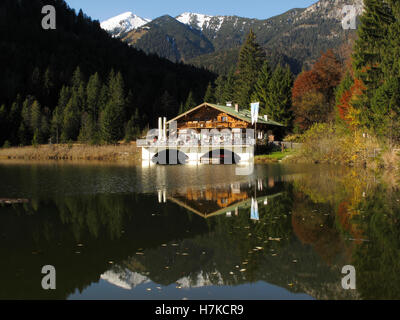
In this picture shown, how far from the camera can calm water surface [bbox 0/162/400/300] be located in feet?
23.7

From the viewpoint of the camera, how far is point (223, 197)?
18.2 metres

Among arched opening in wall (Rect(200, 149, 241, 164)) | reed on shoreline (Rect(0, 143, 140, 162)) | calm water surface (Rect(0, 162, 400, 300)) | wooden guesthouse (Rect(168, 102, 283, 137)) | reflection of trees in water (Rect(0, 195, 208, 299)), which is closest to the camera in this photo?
calm water surface (Rect(0, 162, 400, 300))

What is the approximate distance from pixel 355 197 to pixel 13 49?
123 meters

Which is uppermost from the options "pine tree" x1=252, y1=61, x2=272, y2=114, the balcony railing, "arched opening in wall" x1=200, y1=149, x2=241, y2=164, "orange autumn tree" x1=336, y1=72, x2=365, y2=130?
"pine tree" x1=252, y1=61, x2=272, y2=114

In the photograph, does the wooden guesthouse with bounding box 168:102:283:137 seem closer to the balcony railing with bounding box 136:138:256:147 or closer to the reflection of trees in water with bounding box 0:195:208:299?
the balcony railing with bounding box 136:138:256:147

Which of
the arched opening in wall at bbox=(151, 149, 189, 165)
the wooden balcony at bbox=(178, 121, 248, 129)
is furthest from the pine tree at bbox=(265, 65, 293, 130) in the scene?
the arched opening in wall at bbox=(151, 149, 189, 165)

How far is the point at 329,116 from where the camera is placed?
59625 mm

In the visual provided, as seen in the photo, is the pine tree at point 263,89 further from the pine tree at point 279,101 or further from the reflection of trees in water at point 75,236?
the reflection of trees in water at point 75,236

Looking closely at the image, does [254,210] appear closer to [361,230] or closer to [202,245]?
Result: [361,230]

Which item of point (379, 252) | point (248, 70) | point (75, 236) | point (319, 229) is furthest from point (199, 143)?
point (379, 252)

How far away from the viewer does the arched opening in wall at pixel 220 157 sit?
47.0 meters

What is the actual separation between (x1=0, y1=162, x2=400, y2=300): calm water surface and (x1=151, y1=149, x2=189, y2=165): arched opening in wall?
98.7 feet

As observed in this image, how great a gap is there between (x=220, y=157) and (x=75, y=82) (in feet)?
219

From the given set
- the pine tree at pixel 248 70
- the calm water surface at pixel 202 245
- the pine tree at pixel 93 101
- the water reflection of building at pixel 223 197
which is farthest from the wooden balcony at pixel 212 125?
the pine tree at pixel 93 101
